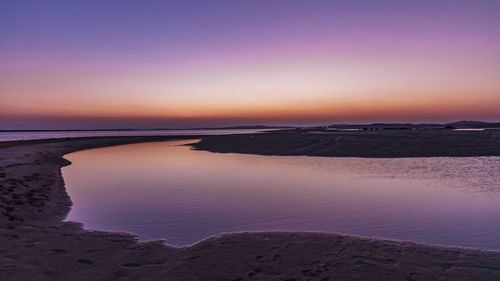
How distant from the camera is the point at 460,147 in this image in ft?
89.6

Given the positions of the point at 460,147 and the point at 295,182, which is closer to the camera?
the point at 295,182


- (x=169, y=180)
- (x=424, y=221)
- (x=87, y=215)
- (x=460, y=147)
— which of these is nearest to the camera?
(x=424, y=221)

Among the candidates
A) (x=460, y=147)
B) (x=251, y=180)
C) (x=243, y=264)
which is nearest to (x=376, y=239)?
(x=243, y=264)

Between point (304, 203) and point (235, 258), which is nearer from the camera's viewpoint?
point (235, 258)

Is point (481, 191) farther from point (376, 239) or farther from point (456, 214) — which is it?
point (376, 239)

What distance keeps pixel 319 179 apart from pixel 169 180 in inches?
306

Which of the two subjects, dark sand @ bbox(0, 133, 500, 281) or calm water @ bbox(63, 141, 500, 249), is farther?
calm water @ bbox(63, 141, 500, 249)

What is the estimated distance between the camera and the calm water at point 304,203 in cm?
789

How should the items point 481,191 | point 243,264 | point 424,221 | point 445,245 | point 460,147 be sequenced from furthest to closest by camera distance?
point 460,147
point 481,191
point 424,221
point 445,245
point 243,264

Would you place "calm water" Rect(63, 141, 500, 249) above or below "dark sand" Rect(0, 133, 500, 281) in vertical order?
below

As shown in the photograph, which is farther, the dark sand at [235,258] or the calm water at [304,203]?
the calm water at [304,203]

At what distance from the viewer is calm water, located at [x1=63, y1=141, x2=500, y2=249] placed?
7895 mm

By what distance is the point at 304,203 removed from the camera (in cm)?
1066

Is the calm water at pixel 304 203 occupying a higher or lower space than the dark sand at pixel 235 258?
lower
